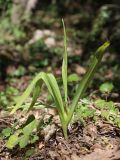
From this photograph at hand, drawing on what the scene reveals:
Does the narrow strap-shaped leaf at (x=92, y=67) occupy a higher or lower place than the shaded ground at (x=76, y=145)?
higher

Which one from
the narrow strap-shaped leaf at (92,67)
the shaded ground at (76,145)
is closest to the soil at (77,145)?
the shaded ground at (76,145)

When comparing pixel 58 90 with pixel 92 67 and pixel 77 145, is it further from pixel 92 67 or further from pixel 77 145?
pixel 77 145

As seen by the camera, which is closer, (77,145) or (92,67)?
(92,67)

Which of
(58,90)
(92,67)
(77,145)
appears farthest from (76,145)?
(92,67)

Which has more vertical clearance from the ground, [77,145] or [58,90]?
[58,90]

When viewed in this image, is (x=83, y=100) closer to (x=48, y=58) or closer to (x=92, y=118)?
(x=92, y=118)

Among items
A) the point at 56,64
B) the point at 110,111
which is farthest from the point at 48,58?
the point at 110,111

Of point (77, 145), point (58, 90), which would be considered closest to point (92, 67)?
point (58, 90)

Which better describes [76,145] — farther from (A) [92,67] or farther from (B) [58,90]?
(A) [92,67]

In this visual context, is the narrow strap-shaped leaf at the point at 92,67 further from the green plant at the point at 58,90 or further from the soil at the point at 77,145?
the soil at the point at 77,145

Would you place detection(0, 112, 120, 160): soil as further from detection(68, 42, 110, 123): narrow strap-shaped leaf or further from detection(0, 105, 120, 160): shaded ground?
detection(68, 42, 110, 123): narrow strap-shaped leaf

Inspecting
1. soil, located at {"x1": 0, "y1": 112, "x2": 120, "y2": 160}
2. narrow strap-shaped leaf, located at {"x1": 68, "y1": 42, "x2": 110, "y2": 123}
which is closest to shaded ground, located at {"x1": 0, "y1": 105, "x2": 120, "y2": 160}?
soil, located at {"x1": 0, "y1": 112, "x2": 120, "y2": 160}
